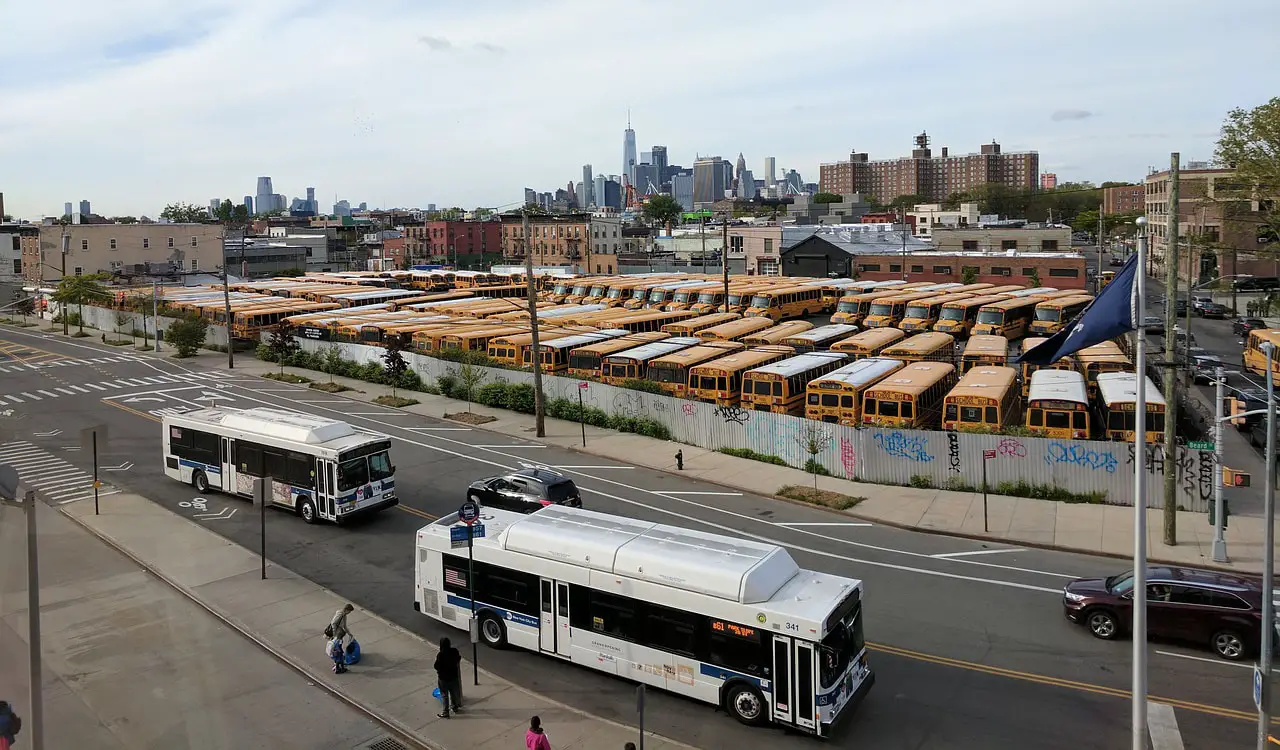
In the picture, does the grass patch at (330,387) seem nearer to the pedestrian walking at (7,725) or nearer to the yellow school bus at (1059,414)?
the yellow school bus at (1059,414)

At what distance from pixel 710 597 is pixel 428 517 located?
12.6 meters

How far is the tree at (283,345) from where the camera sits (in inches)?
1998

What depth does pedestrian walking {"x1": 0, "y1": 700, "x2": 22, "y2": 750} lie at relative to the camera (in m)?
6.78

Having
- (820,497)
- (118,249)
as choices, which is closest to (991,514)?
(820,497)

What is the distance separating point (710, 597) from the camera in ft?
46.3

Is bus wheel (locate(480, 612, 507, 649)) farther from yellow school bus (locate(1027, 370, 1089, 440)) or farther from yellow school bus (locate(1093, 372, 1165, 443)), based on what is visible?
yellow school bus (locate(1093, 372, 1165, 443))

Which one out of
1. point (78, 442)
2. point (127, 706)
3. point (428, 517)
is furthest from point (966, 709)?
point (78, 442)

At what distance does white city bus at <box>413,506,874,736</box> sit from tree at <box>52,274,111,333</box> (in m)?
64.0

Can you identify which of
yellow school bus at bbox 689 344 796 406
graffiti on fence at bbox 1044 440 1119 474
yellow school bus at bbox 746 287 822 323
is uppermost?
yellow school bus at bbox 746 287 822 323

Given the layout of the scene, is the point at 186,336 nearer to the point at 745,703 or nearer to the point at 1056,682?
the point at 745,703

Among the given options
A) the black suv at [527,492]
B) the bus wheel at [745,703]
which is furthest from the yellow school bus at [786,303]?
the bus wheel at [745,703]

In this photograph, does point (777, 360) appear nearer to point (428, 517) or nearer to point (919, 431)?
point (919, 431)

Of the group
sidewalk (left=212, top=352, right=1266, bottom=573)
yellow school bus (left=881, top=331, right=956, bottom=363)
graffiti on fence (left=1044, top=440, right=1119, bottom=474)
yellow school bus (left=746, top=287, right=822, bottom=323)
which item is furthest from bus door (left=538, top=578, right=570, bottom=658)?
yellow school bus (left=746, top=287, right=822, bottom=323)

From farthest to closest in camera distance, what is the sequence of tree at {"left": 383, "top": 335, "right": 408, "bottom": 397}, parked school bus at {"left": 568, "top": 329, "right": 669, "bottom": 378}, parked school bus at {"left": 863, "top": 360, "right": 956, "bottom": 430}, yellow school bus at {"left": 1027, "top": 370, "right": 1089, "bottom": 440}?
tree at {"left": 383, "top": 335, "right": 408, "bottom": 397}, parked school bus at {"left": 568, "top": 329, "right": 669, "bottom": 378}, parked school bus at {"left": 863, "top": 360, "right": 956, "bottom": 430}, yellow school bus at {"left": 1027, "top": 370, "right": 1089, "bottom": 440}
